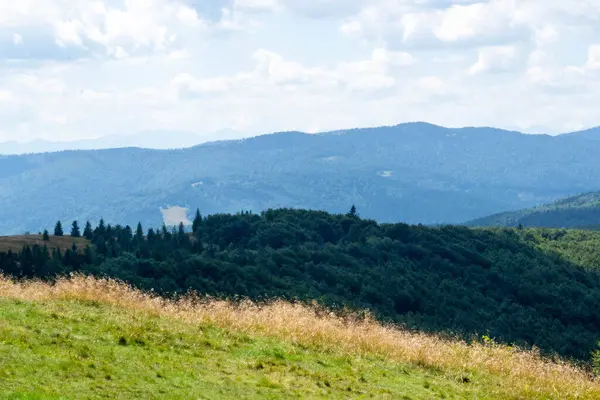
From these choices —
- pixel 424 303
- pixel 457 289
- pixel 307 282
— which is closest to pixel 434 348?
pixel 307 282

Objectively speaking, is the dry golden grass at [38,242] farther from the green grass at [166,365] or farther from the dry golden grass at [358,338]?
the green grass at [166,365]

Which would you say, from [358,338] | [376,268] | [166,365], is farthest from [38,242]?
[166,365]

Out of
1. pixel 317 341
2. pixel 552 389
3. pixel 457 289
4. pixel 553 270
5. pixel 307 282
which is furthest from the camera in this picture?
pixel 553 270

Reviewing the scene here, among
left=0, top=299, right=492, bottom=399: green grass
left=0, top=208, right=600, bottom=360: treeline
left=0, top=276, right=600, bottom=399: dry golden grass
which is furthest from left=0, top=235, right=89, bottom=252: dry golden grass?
left=0, top=299, right=492, bottom=399: green grass

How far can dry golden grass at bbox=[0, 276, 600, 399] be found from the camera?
18.7 metres

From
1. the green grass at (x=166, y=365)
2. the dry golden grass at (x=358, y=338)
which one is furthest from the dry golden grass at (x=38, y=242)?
the green grass at (x=166, y=365)

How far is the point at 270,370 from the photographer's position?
16.7 metres

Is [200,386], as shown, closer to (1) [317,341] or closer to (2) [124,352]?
(2) [124,352]

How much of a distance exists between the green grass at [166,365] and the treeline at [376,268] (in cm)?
4375

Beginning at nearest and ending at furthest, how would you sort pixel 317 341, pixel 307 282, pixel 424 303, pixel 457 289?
pixel 317 341 → pixel 307 282 → pixel 424 303 → pixel 457 289

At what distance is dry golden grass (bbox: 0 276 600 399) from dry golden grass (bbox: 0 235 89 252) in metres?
73.1

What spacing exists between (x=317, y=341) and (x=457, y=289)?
312 feet

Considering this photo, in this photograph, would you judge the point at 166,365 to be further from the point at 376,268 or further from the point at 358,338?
the point at 376,268

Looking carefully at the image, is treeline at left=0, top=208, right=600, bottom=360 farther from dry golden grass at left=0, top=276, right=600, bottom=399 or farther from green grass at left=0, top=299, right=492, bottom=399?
green grass at left=0, top=299, right=492, bottom=399
